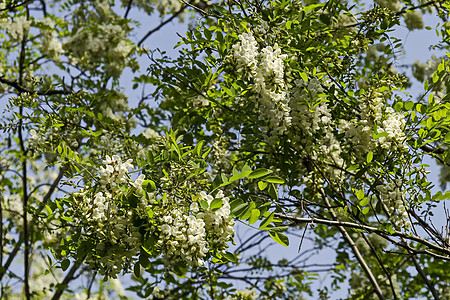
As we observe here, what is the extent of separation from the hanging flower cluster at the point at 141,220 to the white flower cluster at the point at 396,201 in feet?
2.83

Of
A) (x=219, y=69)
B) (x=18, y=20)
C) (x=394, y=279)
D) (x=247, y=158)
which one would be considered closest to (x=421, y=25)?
(x=394, y=279)

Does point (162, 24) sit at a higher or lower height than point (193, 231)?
higher

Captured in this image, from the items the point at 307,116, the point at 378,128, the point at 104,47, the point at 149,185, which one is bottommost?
the point at 149,185

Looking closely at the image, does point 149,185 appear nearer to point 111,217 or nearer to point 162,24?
point 111,217

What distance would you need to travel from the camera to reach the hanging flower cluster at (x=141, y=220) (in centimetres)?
215

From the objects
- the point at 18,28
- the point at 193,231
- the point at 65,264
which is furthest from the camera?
the point at 18,28

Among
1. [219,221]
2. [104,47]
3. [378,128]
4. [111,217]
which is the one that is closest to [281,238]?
[219,221]

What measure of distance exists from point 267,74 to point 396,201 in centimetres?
91

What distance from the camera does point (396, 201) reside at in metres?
2.65

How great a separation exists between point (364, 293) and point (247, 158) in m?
2.60

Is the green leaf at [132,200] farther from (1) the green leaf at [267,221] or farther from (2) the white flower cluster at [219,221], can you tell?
(1) the green leaf at [267,221]

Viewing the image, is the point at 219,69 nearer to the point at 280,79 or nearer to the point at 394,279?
the point at 280,79

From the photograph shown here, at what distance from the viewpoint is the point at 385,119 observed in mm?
2754

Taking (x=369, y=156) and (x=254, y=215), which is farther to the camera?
(x=369, y=156)
